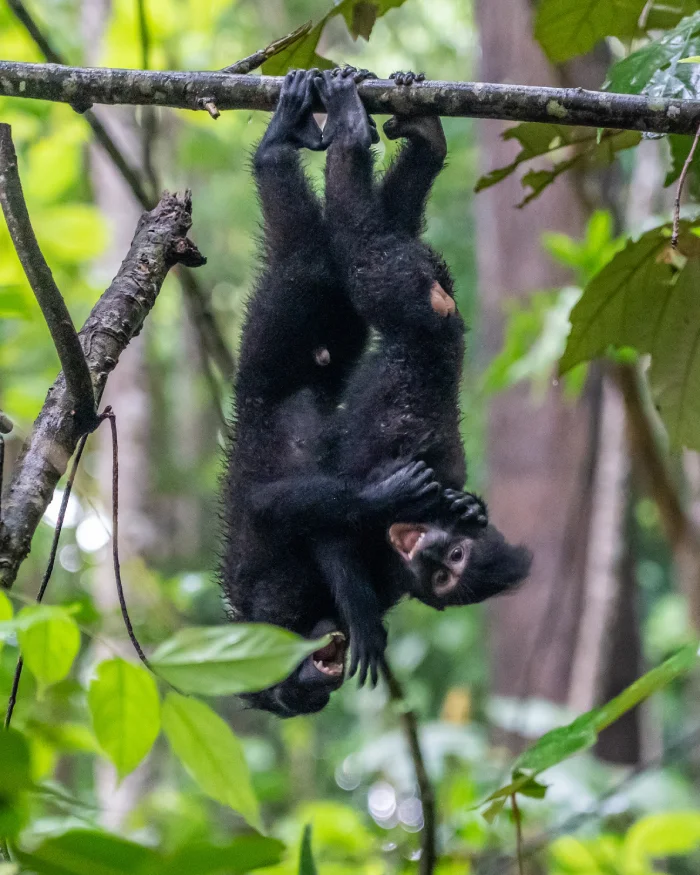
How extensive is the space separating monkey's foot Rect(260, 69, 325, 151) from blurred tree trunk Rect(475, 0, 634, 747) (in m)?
3.34

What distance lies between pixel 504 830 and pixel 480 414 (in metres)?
5.99

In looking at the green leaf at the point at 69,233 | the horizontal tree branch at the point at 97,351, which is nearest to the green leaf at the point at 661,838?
the horizontal tree branch at the point at 97,351

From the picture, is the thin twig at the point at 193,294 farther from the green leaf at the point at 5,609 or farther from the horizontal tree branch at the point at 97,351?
the green leaf at the point at 5,609

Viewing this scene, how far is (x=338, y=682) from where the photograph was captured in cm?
190

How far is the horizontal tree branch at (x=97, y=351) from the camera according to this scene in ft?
4.18

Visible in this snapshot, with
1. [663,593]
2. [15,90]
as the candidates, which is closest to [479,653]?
[663,593]

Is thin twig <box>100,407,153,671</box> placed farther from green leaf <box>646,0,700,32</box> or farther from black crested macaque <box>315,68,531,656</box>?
green leaf <box>646,0,700,32</box>

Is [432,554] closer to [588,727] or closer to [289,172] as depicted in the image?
[588,727]

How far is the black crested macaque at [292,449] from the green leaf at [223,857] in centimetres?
120

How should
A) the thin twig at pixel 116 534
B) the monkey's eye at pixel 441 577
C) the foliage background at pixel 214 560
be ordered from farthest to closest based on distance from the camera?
the foliage background at pixel 214 560 < the monkey's eye at pixel 441 577 < the thin twig at pixel 116 534

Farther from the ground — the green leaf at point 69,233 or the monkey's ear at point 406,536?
the green leaf at point 69,233

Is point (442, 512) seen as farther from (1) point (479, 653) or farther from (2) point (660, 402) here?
(1) point (479, 653)

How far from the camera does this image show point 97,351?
157cm

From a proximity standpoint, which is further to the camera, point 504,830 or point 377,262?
point 504,830
